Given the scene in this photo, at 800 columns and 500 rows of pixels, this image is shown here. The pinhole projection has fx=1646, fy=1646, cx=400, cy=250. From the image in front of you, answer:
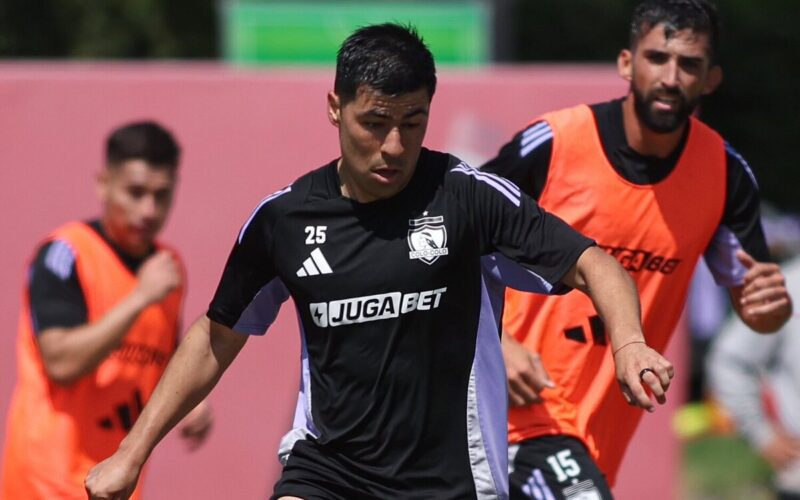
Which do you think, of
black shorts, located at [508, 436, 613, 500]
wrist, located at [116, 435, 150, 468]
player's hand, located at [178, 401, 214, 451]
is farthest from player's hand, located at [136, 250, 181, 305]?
wrist, located at [116, 435, 150, 468]

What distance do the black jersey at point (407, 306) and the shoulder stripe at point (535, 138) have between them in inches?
33.2

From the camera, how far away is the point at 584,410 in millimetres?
5871

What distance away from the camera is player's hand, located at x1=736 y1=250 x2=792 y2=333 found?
5.86m

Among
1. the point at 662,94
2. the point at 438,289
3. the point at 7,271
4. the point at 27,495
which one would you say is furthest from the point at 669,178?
the point at 7,271

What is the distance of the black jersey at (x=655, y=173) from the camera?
18.9ft

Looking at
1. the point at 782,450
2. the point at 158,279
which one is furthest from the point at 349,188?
the point at 782,450

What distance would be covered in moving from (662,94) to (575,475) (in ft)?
4.46

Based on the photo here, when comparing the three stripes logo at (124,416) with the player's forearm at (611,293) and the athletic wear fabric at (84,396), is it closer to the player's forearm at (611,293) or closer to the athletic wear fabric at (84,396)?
the athletic wear fabric at (84,396)

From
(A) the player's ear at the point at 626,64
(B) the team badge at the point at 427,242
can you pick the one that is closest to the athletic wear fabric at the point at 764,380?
(A) the player's ear at the point at 626,64

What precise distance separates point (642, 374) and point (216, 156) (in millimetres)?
5633

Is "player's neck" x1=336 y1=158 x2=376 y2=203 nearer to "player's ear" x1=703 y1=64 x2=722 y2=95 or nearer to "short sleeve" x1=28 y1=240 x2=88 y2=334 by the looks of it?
"player's ear" x1=703 y1=64 x2=722 y2=95

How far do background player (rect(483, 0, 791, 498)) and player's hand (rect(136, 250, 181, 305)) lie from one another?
1.62m

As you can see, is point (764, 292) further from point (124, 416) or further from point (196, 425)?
point (124, 416)

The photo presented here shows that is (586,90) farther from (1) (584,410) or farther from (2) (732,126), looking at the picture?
(2) (732,126)
